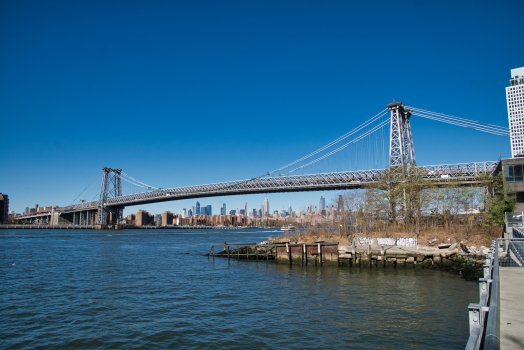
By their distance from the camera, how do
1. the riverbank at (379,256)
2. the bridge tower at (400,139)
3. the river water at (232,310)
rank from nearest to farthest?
the river water at (232,310)
the riverbank at (379,256)
the bridge tower at (400,139)

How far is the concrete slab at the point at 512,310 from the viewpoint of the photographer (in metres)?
4.97

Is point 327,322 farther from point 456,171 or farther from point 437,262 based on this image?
point 456,171

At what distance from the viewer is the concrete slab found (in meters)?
4.97

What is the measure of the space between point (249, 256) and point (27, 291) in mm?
18705

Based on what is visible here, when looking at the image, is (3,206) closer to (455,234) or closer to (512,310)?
(455,234)

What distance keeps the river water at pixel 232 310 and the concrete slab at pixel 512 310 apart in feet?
7.61

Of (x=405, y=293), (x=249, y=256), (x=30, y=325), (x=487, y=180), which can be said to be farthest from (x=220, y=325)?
(x=487, y=180)

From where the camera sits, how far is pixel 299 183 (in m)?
65.5

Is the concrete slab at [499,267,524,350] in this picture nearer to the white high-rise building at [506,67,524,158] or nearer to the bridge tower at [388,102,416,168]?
the bridge tower at [388,102,416,168]

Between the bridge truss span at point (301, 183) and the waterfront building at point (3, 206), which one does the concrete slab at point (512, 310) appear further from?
the waterfront building at point (3, 206)

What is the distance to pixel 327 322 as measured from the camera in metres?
12.0

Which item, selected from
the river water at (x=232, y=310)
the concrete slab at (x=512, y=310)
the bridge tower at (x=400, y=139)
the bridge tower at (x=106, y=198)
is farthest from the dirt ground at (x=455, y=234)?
the bridge tower at (x=106, y=198)

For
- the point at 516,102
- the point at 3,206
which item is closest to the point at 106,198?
the point at 3,206

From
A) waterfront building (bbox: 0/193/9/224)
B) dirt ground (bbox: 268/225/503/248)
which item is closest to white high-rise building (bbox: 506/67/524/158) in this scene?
dirt ground (bbox: 268/225/503/248)
